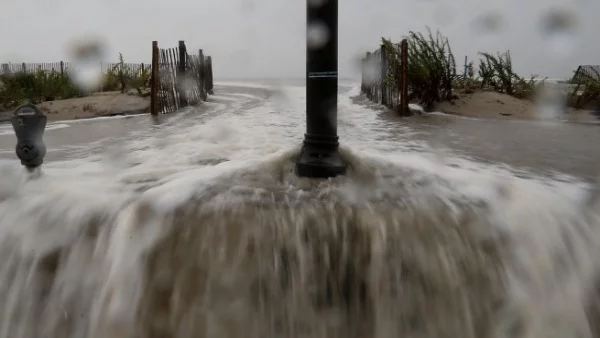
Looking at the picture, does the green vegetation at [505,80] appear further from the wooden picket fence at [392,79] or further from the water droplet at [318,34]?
the water droplet at [318,34]

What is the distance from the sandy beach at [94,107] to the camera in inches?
396

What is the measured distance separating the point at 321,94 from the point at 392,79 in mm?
6272

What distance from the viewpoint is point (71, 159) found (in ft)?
15.3

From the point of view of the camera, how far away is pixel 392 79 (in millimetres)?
9383

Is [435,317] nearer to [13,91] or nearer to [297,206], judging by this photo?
[297,206]

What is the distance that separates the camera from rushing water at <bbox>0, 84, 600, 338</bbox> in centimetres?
260

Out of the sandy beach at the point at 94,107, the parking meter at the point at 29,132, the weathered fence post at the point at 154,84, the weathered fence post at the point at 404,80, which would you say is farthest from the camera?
the sandy beach at the point at 94,107

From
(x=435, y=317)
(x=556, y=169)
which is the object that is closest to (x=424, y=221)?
(x=435, y=317)

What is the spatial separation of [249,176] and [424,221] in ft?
4.24

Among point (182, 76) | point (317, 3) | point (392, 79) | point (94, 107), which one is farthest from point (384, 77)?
point (317, 3)

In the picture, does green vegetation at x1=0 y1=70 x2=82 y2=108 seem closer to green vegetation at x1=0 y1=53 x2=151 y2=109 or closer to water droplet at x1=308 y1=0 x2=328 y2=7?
green vegetation at x1=0 y1=53 x2=151 y2=109

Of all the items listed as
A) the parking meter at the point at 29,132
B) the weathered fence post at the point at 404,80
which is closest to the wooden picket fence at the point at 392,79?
the weathered fence post at the point at 404,80

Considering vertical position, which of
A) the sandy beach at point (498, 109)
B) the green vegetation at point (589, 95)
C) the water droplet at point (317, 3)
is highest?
the water droplet at point (317, 3)

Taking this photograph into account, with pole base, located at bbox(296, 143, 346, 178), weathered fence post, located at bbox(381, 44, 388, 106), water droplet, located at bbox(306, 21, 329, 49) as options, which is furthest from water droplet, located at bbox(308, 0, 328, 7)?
weathered fence post, located at bbox(381, 44, 388, 106)
